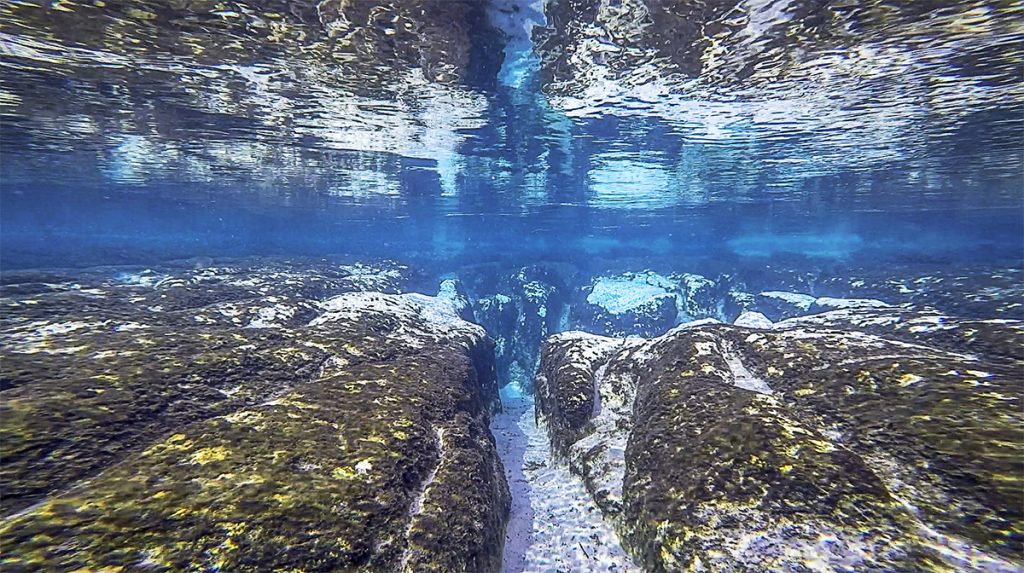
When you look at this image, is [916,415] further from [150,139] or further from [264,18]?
[150,139]

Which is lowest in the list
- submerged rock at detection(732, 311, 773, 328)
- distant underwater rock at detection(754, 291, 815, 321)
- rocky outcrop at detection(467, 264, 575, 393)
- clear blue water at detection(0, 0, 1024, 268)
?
rocky outcrop at detection(467, 264, 575, 393)

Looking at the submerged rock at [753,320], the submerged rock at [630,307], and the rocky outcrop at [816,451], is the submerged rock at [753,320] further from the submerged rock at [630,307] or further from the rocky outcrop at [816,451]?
the submerged rock at [630,307]

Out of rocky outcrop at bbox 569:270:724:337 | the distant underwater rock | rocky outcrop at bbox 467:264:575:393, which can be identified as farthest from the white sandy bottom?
the distant underwater rock

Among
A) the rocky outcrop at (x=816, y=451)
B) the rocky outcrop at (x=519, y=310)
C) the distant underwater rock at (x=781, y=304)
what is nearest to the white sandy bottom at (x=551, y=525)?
the rocky outcrop at (x=816, y=451)

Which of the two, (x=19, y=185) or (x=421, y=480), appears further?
(x=19, y=185)

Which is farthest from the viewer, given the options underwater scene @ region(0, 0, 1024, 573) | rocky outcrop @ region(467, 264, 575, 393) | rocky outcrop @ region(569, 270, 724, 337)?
rocky outcrop @ region(569, 270, 724, 337)

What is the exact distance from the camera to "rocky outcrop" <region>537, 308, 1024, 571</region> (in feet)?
14.7

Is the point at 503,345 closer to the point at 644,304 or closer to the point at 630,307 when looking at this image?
the point at 630,307

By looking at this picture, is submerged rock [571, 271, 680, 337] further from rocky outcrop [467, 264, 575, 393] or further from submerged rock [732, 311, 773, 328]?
submerged rock [732, 311, 773, 328]

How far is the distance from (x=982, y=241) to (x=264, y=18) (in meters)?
111

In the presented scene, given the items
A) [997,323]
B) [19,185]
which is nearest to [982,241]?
[997,323]

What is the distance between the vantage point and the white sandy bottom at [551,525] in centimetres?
627

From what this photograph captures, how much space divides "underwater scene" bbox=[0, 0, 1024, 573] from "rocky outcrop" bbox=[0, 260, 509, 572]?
0.13ft

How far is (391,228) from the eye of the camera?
63938mm
